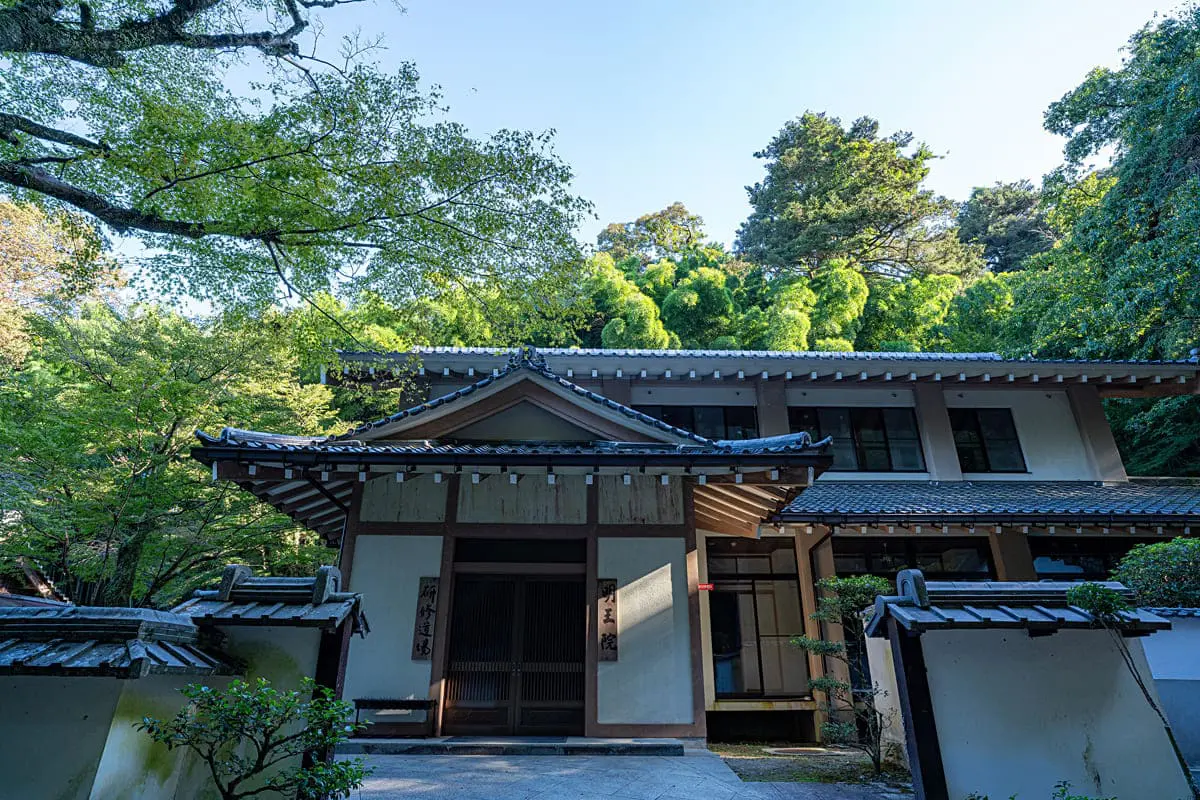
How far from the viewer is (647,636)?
7.90m

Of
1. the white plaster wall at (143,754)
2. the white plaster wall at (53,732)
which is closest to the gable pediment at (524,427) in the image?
the white plaster wall at (143,754)

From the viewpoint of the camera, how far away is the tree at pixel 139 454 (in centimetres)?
1060

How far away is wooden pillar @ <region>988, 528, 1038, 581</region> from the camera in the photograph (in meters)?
10.6

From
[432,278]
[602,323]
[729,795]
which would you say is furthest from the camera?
[602,323]

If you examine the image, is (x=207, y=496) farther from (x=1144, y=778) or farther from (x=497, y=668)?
(x=1144, y=778)

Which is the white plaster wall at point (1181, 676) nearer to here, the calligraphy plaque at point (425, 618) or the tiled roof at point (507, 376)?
the tiled roof at point (507, 376)

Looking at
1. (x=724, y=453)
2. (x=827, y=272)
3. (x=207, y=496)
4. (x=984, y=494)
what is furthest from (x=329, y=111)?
(x=827, y=272)

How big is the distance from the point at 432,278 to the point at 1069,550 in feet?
42.2

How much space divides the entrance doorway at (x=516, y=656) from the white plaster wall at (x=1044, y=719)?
15.7 feet

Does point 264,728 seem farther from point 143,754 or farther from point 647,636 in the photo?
point 647,636

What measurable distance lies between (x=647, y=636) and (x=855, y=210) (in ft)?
75.8

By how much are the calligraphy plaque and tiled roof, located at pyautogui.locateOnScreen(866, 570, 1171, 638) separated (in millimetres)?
5549

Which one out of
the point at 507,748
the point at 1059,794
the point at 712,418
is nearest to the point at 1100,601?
the point at 1059,794

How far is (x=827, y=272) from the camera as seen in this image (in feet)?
81.9
